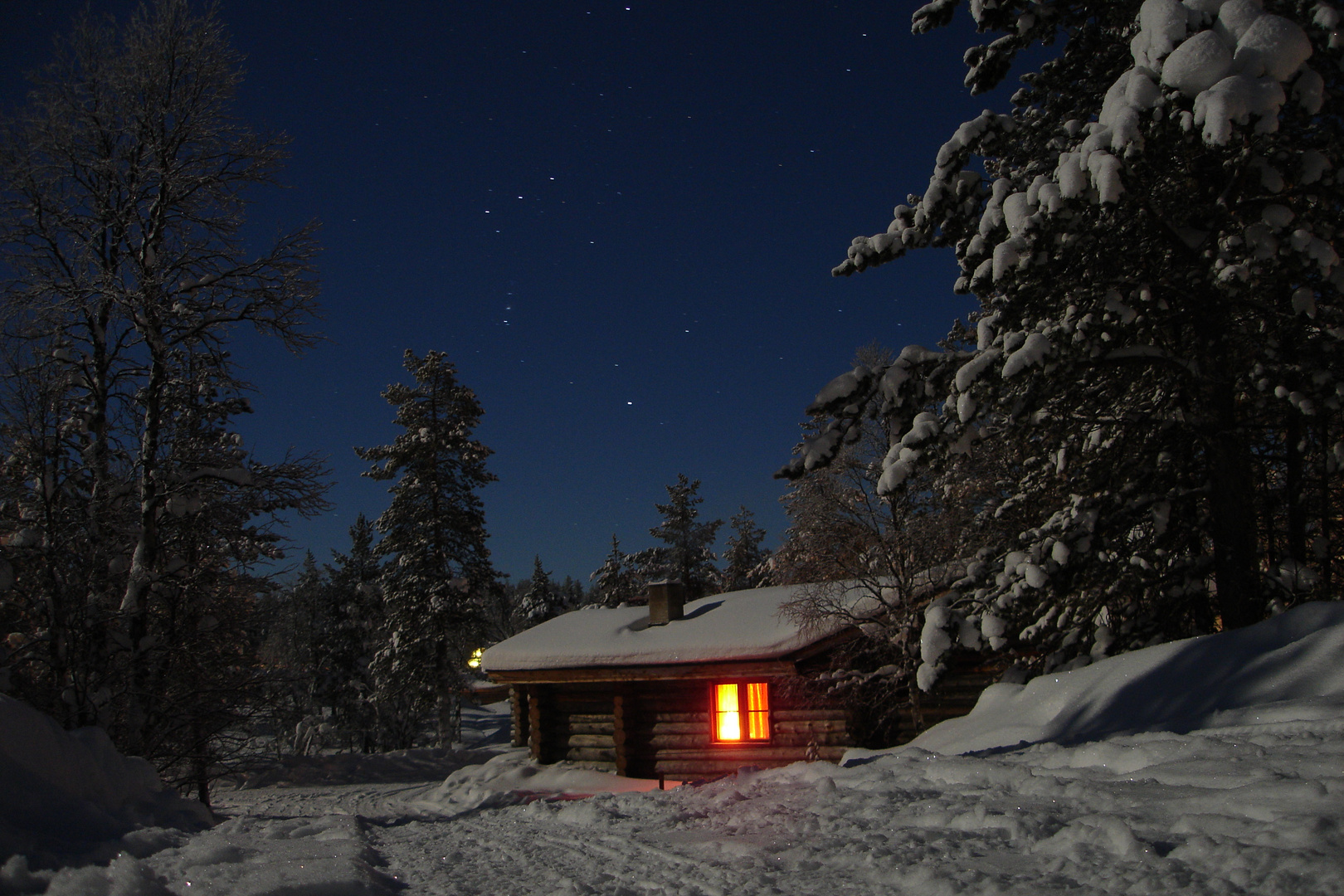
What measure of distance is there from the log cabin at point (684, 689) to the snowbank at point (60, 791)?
11.6m

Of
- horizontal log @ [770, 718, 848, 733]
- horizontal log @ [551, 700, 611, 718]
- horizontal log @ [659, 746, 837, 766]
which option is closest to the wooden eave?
horizontal log @ [551, 700, 611, 718]

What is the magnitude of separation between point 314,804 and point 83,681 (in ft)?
41.7

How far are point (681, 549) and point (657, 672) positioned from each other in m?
24.8

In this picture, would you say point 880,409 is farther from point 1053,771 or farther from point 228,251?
point 228,251

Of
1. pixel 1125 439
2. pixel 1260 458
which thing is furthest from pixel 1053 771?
pixel 1260 458

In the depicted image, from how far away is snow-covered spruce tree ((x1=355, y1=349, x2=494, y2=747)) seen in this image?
28.5 meters

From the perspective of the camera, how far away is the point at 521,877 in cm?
455

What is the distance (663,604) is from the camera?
20.0 meters

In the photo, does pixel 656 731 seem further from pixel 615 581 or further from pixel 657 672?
pixel 615 581

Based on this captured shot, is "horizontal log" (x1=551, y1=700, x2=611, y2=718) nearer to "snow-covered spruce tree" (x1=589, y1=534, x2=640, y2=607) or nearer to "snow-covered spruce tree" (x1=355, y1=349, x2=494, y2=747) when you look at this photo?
"snow-covered spruce tree" (x1=355, y1=349, x2=494, y2=747)

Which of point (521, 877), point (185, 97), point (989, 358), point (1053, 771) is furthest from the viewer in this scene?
point (185, 97)

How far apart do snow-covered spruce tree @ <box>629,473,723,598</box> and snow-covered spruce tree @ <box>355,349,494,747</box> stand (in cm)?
1313

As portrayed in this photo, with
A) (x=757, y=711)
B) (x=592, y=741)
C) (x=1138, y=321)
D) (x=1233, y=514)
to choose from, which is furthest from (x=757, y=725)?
(x=1138, y=321)

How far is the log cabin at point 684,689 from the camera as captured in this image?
16.4 m
